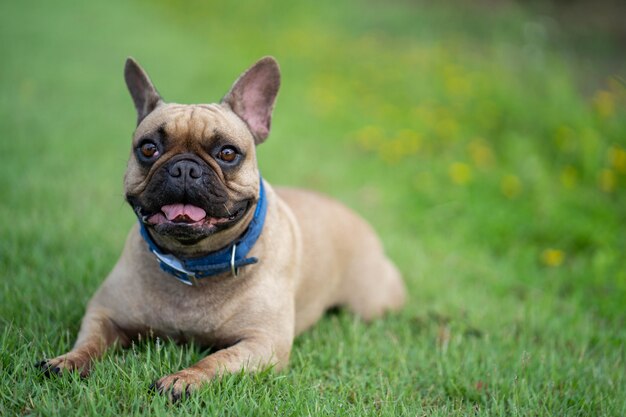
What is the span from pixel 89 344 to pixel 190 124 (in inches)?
43.7

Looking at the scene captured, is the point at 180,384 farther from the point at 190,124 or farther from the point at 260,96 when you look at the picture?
the point at 260,96

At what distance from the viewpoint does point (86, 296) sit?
3.69 m

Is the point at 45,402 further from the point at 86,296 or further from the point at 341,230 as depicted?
the point at 341,230

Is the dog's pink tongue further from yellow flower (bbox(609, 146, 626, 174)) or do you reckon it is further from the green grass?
yellow flower (bbox(609, 146, 626, 174))

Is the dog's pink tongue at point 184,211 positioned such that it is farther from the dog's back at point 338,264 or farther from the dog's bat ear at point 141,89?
the dog's back at point 338,264

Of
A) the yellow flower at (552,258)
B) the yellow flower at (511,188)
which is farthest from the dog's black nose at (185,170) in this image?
the yellow flower at (511,188)

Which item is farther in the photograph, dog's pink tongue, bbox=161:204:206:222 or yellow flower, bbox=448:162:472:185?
yellow flower, bbox=448:162:472:185

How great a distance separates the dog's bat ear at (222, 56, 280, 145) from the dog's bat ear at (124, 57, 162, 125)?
18.2 inches

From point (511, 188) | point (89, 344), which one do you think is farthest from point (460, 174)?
point (89, 344)

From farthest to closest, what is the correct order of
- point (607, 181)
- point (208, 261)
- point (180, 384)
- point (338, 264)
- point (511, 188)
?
point (511, 188)
point (607, 181)
point (338, 264)
point (208, 261)
point (180, 384)

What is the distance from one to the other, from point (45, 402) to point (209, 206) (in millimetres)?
1024

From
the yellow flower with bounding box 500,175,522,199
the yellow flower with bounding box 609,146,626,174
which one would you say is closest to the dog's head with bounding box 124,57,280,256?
the yellow flower with bounding box 500,175,522,199

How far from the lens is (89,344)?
9.75ft

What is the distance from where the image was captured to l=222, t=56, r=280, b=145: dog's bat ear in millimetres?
3494
